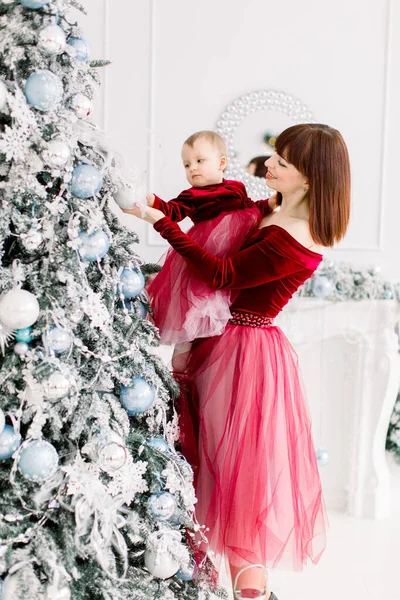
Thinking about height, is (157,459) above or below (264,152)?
below

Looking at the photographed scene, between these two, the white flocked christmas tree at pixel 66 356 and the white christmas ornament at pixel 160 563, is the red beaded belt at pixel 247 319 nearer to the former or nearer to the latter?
the white flocked christmas tree at pixel 66 356

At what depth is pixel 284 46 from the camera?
3160mm

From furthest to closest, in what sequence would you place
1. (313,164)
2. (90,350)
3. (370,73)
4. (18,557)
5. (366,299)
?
(370,73)
(366,299)
(313,164)
(90,350)
(18,557)

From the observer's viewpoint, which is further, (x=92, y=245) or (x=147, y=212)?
(x=147, y=212)

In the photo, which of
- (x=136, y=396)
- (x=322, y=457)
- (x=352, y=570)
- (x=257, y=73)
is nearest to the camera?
(x=136, y=396)

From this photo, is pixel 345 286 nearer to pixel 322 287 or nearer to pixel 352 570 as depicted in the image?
pixel 322 287

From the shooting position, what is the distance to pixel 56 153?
1.29m

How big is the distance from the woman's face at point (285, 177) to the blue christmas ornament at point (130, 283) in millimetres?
544

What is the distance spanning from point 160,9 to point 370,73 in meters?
1.14

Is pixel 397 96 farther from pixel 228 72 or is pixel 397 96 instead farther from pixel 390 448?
pixel 390 448

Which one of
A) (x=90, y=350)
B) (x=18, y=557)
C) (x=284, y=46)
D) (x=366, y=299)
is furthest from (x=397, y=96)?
(x=18, y=557)

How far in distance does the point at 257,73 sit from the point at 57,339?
2295 mm

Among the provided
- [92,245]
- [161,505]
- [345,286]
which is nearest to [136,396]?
[161,505]

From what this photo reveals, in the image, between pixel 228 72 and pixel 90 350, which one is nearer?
pixel 90 350
